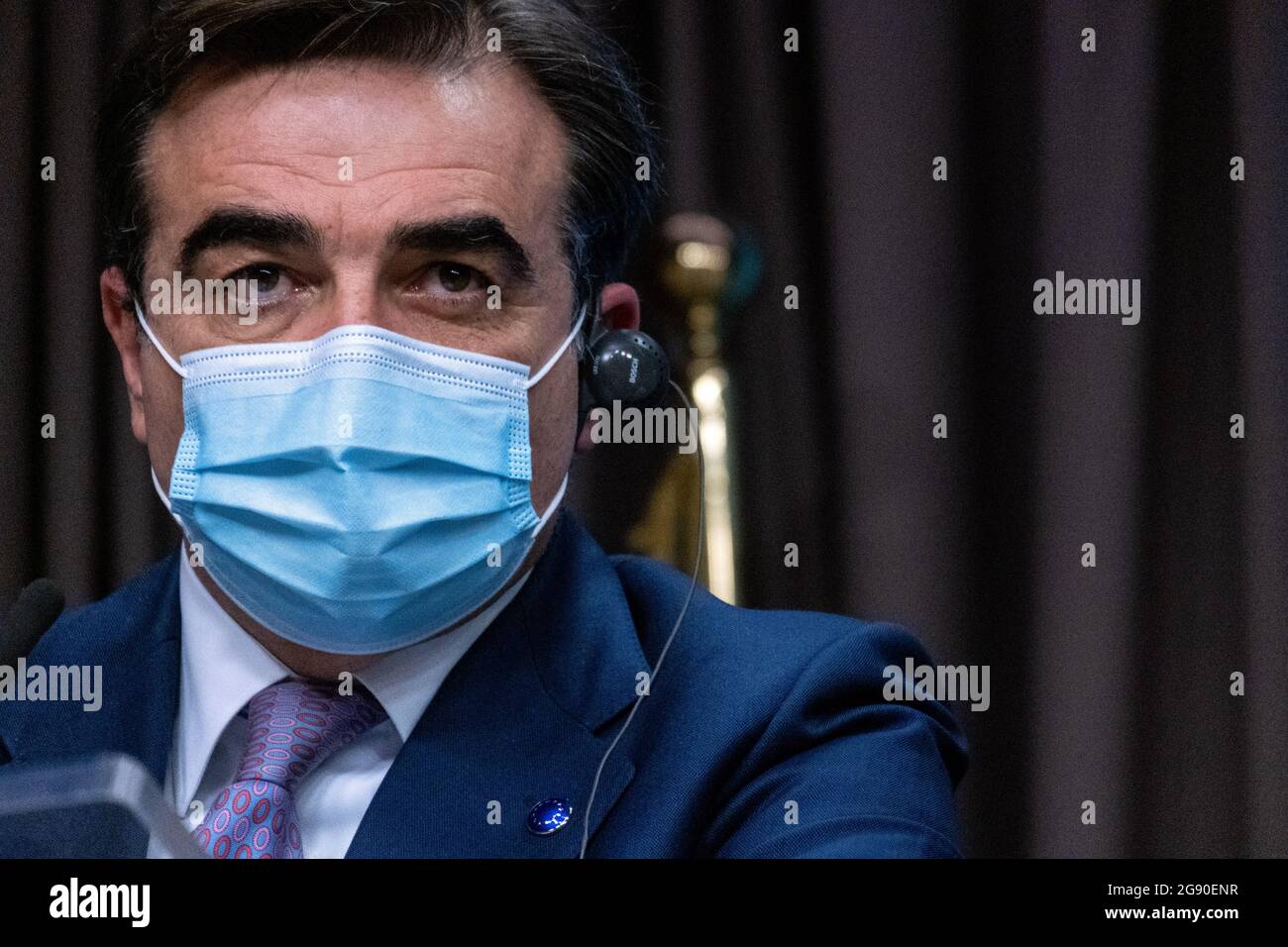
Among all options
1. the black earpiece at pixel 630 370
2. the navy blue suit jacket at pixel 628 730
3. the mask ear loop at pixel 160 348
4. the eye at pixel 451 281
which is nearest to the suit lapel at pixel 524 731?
the navy blue suit jacket at pixel 628 730

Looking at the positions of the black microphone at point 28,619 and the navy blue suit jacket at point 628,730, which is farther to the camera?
the navy blue suit jacket at point 628,730

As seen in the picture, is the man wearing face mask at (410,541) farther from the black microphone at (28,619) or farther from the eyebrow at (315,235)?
the black microphone at (28,619)

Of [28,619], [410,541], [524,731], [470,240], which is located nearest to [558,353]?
[470,240]

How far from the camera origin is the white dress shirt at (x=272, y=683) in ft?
4.34

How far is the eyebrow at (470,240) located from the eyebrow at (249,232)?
84mm

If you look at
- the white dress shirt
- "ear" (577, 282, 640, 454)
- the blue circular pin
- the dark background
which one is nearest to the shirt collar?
the white dress shirt

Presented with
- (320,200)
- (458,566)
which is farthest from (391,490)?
(320,200)

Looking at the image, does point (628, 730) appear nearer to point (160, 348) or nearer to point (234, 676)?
point (234, 676)

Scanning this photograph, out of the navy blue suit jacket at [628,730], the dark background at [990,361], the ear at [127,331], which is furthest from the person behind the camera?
the dark background at [990,361]

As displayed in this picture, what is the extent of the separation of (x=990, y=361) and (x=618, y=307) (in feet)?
1.50
